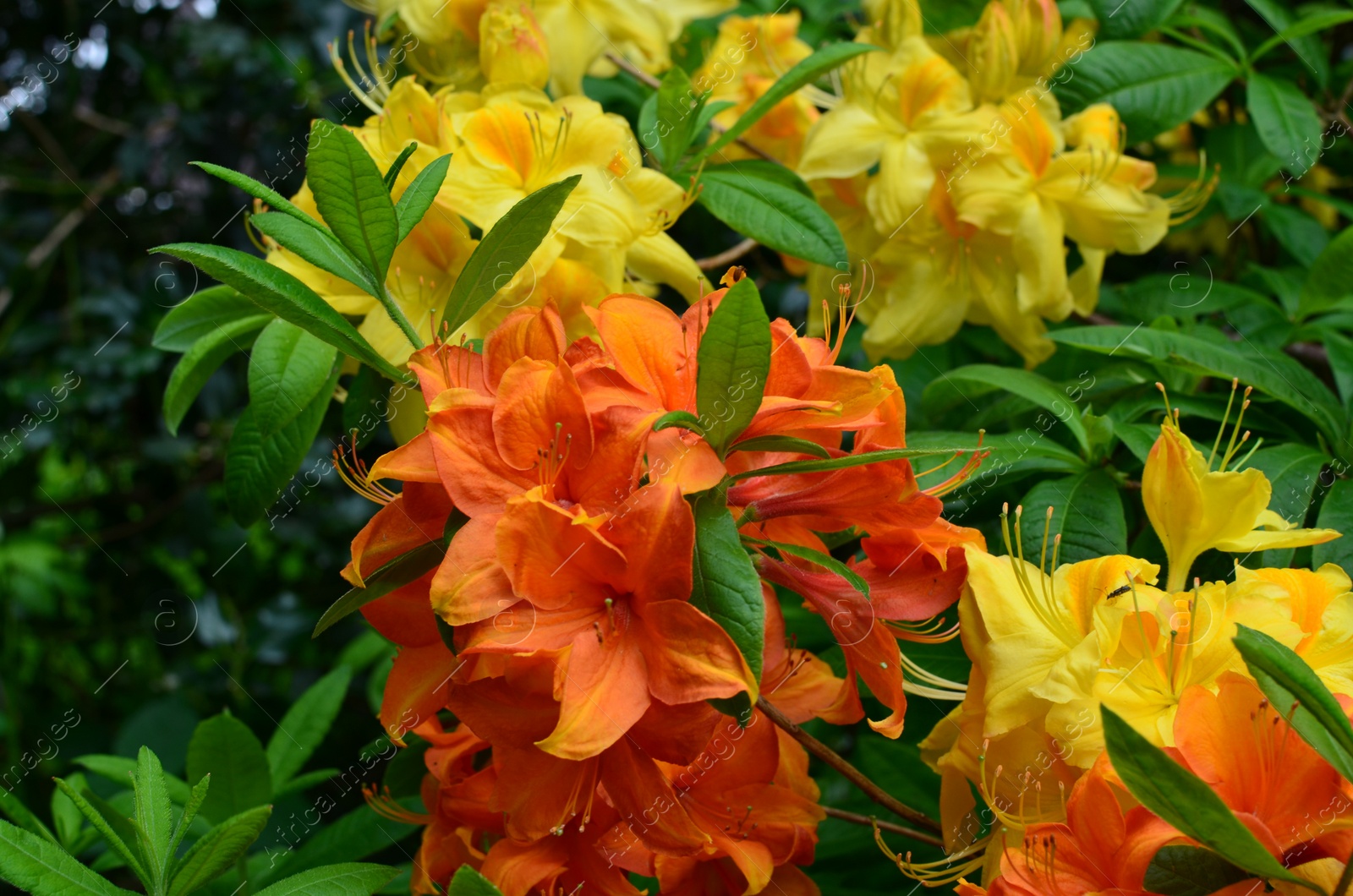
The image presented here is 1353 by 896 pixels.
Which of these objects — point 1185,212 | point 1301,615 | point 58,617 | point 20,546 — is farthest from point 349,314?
point 58,617

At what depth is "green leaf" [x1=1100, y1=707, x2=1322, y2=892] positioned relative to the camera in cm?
55

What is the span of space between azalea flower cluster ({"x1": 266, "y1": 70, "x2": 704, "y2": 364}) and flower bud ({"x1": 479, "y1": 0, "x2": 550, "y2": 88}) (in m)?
0.06

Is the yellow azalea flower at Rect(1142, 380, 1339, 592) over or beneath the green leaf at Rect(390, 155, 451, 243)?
beneath

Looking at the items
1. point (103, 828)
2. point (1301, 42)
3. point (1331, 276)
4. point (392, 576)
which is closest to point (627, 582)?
point (392, 576)

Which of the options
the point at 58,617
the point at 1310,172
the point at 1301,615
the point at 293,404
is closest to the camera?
the point at 1301,615

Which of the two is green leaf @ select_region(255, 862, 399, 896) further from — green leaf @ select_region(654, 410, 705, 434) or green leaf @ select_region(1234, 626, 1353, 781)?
green leaf @ select_region(1234, 626, 1353, 781)

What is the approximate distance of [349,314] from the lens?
94cm

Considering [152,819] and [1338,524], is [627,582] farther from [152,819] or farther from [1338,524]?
[1338,524]

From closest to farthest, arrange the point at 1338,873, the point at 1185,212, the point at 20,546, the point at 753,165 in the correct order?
1. the point at 1338,873
2. the point at 753,165
3. the point at 1185,212
4. the point at 20,546

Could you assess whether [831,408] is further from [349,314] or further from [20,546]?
[20,546]

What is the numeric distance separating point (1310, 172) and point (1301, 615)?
1.27 m

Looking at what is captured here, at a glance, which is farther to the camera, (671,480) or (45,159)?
(45,159)

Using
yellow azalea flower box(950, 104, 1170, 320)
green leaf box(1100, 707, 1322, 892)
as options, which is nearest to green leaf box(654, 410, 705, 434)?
green leaf box(1100, 707, 1322, 892)

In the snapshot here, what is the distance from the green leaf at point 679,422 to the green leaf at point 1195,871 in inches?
13.3
